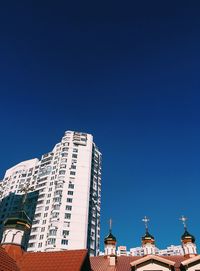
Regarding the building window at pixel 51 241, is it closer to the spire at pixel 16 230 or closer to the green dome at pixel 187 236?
the spire at pixel 16 230

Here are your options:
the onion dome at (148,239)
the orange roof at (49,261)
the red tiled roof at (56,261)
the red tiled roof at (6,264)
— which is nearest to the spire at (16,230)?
the orange roof at (49,261)

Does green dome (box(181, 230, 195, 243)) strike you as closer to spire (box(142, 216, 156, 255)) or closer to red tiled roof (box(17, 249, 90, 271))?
spire (box(142, 216, 156, 255))

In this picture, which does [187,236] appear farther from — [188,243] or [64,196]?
[64,196]

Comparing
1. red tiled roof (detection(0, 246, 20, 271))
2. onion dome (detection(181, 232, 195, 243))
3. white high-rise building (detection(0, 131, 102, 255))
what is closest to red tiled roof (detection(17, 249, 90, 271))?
red tiled roof (detection(0, 246, 20, 271))

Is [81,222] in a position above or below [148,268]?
above

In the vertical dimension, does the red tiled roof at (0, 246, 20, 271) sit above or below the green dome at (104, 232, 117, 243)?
below

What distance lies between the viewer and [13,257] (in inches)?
1065

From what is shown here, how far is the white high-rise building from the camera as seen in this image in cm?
8712

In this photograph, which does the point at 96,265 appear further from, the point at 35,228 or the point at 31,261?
the point at 35,228

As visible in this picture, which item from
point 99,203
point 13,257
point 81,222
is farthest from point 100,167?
point 13,257

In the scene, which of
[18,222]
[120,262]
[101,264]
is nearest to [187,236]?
[120,262]

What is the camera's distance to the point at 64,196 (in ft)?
309

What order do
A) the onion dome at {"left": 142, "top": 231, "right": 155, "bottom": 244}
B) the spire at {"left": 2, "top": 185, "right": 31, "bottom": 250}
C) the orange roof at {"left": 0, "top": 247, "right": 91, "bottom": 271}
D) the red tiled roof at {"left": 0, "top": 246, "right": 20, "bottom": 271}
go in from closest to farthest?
the red tiled roof at {"left": 0, "top": 246, "right": 20, "bottom": 271} → the orange roof at {"left": 0, "top": 247, "right": 91, "bottom": 271} → the spire at {"left": 2, "top": 185, "right": 31, "bottom": 250} → the onion dome at {"left": 142, "top": 231, "right": 155, "bottom": 244}

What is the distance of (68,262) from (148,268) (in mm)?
7338
